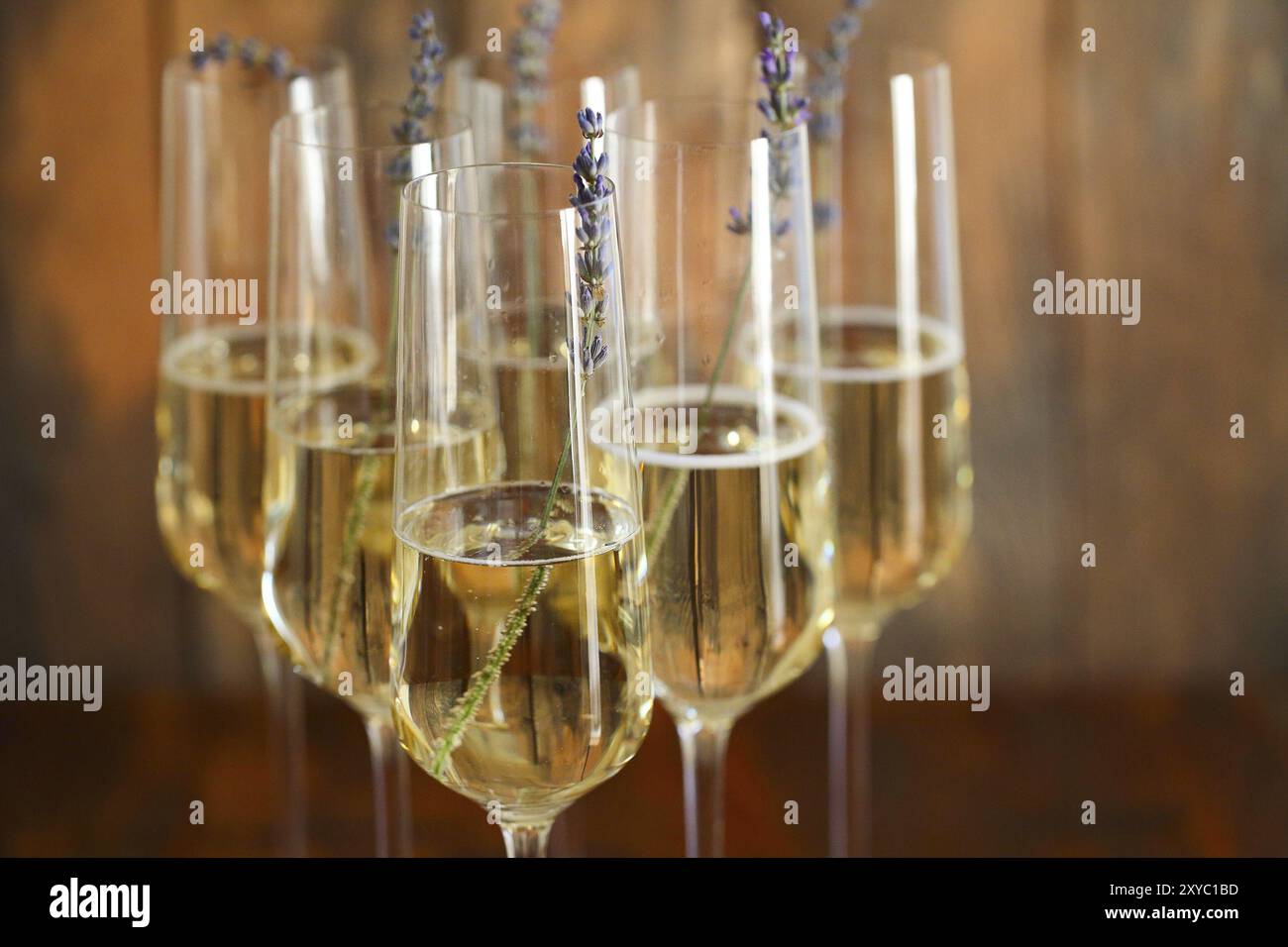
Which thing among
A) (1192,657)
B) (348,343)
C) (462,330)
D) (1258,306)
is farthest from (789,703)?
(462,330)

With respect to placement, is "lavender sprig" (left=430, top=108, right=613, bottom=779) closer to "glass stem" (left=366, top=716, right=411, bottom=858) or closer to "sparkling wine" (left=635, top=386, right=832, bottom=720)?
"sparkling wine" (left=635, top=386, right=832, bottom=720)

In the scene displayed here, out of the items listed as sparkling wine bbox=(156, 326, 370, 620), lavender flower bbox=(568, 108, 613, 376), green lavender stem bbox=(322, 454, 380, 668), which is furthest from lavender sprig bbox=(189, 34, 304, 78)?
lavender flower bbox=(568, 108, 613, 376)

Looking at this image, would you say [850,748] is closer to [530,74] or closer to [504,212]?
[530,74]

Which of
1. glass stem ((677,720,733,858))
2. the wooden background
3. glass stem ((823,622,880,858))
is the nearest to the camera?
glass stem ((677,720,733,858))

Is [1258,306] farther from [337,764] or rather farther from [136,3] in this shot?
[136,3]

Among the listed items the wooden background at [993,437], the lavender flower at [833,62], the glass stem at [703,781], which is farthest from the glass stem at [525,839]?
the wooden background at [993,437]

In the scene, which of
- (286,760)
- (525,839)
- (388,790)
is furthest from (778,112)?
(286,760)

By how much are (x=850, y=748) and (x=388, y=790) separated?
581 millimetres

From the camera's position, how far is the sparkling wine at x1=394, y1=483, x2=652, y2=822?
0.68 meters

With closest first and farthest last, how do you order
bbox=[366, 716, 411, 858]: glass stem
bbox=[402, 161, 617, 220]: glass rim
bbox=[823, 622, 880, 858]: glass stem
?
bbox=[402, 161, 617, 220]: glass rim → bbox=[366, 716, 411, 858]: glass stem → bbox=[823, 622, 880, 858]: glass stem

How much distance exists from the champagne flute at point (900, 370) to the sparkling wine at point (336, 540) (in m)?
0.33

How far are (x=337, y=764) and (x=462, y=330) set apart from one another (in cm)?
103

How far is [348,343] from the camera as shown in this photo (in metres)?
0.90

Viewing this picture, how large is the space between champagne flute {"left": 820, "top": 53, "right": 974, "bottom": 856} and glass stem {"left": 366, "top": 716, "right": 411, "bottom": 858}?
318 mm
